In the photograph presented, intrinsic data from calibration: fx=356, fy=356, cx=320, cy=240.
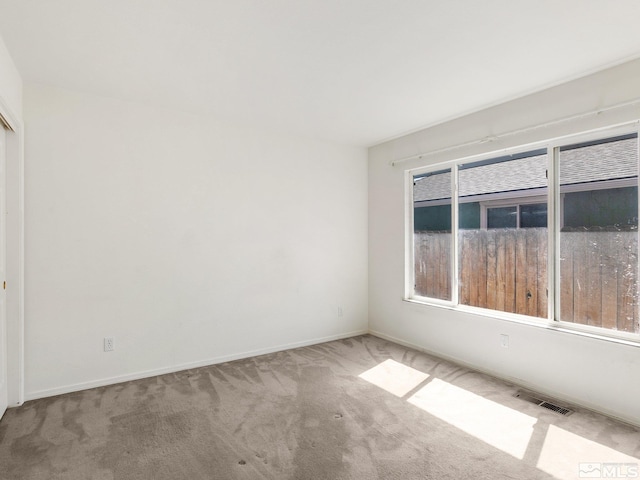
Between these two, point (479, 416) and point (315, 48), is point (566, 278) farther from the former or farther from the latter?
point (315, 48)

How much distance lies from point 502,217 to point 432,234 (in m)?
0.85

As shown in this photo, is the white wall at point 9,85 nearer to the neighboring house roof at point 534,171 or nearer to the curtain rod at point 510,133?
the curtain rod at point 510,133

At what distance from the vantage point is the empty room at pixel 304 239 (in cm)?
212

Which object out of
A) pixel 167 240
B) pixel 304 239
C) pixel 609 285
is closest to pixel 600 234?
pixel 609 285

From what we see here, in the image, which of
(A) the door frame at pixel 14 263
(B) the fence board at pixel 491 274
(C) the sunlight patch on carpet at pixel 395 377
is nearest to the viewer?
(A) the door frame at pixel 14 263

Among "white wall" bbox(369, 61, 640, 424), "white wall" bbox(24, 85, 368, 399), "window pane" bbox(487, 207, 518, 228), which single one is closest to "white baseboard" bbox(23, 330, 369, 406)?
"white wall" bbox(24, 85, 368, 399)

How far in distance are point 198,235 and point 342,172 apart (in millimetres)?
2049

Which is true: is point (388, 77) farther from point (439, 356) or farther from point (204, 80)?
point (439, 356)

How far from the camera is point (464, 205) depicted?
384cm

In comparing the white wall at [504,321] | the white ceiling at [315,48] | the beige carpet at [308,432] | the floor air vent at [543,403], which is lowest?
the floor air vent at [543,403]

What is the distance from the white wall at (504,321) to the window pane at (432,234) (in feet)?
0.62

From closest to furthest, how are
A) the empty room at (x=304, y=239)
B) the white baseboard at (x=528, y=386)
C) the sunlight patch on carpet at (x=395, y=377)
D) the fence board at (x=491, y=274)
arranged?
the empty room at (x=304, y=239)
the white baseboard at (x=528, y=386)
the sunlight patch on carpet at (x=395, y=377)
the fence board at (x=491, y=274)

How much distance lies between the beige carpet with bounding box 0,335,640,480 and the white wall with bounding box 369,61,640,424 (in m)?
0.21

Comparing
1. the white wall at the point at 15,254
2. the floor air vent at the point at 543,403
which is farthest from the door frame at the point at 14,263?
the floor air vent at the point at 543,403
